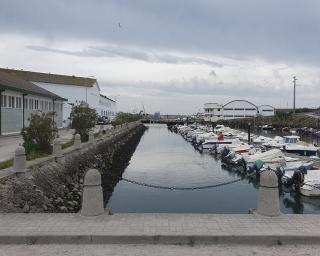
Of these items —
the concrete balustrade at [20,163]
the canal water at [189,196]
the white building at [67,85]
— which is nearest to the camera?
the concrete balustrade at [20,163]

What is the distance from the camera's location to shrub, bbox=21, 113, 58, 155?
23359mm

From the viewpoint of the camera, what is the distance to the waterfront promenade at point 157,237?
853 cm

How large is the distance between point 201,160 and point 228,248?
133 ft

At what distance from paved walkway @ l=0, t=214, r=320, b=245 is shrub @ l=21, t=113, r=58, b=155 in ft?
43.1

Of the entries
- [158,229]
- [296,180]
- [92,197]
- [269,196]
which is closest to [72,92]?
[296,180]

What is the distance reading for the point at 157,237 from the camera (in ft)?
29.2

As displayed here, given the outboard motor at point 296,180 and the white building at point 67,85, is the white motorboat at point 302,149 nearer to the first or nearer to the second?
the outboard motor at point 296,180

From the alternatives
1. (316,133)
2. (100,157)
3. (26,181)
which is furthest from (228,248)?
(316,133)

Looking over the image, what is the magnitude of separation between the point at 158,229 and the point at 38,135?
51.2 ft

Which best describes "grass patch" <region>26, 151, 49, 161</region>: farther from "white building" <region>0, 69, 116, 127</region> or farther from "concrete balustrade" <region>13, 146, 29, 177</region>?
"white building" <region>0, 69, 116, 127</region>

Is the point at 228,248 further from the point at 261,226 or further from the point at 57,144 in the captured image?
the point at 57,144

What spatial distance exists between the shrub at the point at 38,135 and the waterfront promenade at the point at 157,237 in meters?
13.8

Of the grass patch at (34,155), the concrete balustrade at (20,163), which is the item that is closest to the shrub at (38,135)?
the grass patch at (34,155)

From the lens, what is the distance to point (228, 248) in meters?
8.69
